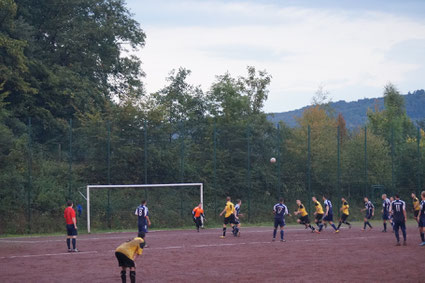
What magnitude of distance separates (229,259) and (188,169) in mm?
17321

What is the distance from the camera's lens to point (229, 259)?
732 inches

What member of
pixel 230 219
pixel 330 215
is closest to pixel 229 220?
pixel 230 219

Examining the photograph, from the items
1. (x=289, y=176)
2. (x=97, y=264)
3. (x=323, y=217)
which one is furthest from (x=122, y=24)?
(x=97, y=264)

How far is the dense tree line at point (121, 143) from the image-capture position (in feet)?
105

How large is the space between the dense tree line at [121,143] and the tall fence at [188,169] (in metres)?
0.07

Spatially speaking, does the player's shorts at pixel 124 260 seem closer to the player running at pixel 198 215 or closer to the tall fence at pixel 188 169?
the player running at pixel 198 215

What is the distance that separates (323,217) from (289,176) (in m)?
9.85

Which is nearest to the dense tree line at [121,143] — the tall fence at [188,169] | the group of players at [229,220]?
the tall fence at [188,169]

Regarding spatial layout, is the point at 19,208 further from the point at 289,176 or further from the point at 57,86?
the point at 289,176

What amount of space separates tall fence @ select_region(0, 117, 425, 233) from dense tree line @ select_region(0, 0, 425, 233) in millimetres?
71

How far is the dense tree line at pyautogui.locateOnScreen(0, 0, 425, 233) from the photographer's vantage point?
105 feet

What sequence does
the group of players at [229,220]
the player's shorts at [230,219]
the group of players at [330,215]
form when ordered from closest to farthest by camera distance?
the group of players at [229,220] < the group of players at [330,215] < the player's shorts at [230,219]

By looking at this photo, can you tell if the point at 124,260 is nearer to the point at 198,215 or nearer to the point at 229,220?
the point at 229,220

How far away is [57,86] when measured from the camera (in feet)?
136
